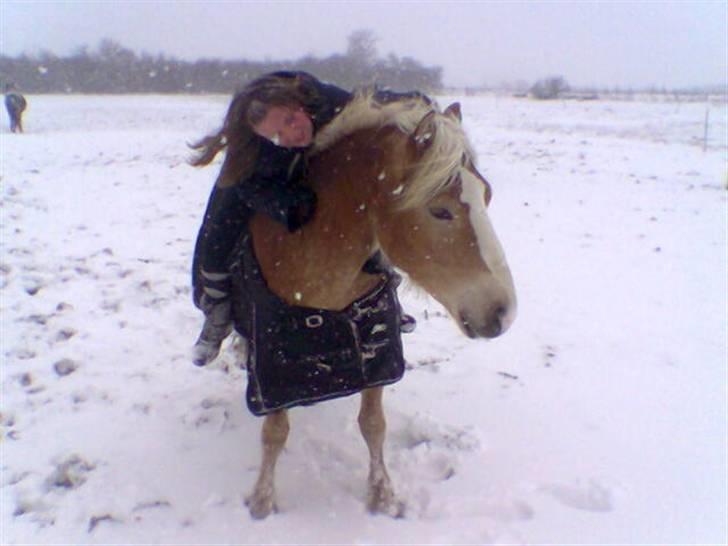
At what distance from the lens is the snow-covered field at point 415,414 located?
2.46 m

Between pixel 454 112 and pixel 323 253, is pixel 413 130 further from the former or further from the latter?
pixel 323 253

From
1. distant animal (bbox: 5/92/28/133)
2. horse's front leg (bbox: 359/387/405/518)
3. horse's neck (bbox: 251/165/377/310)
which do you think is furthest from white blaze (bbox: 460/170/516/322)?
distant animal (bbox: 5/92/28/133)

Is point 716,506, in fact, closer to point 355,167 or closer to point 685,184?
point 355,167

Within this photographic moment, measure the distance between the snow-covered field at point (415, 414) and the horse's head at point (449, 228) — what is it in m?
1.16

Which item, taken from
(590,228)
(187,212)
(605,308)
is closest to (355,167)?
(605,308)

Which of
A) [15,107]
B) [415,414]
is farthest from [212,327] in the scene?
[15,107]

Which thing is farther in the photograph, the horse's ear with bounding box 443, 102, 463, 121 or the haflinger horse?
the horse's ear with bounding box 443, 102, 463, 121

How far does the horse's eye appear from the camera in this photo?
6.02ft

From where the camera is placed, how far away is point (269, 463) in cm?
258

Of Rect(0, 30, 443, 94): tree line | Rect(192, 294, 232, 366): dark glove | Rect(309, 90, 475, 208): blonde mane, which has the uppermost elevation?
Rect(0, 30, 443, 94): tree line

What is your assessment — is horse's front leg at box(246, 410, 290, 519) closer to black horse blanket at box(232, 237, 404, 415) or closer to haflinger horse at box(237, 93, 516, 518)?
haflinger horse at box(237, 93, 516, 518)

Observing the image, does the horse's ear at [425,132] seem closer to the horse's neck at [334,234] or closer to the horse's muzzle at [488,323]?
the horse's neck at [334,234]

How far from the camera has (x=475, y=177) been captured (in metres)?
1.88

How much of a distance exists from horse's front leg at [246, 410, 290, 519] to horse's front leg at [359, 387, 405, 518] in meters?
0.40
